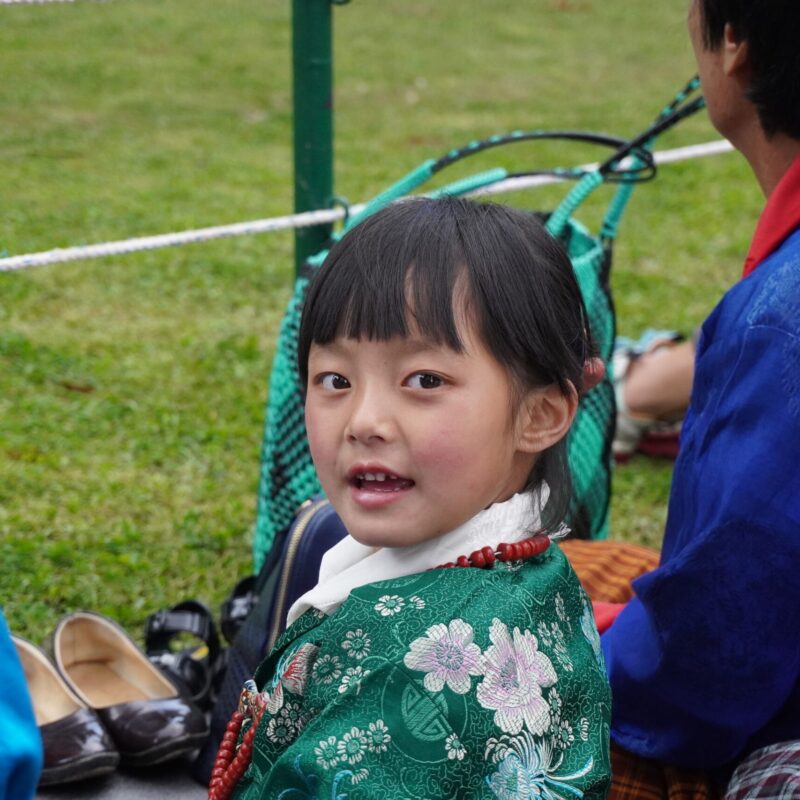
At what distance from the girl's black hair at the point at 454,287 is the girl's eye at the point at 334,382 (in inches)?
1.4

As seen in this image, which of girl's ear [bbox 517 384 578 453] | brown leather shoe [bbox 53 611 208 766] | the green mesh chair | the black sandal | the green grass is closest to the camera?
girl's ear [bbox 517 384 578 453]

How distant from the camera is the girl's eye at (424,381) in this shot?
1.26 m

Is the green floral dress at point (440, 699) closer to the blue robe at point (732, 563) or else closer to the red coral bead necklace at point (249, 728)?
the red coral bead necklace at point (249, 728)

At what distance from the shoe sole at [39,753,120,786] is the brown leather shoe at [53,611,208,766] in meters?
0.06

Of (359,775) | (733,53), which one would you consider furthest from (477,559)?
(733,53)

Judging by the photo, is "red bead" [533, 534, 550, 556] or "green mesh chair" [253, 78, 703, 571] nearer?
"red bead" [533, 534, 550, 556]

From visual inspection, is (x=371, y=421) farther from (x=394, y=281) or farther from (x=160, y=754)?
(x=160, y=754)

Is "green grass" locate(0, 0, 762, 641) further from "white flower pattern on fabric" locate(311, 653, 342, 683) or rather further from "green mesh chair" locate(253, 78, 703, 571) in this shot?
"white flower pattern on fabric" locate(311, 653, 342, 683)

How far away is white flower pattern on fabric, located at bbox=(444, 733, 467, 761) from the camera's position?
3.75 ft

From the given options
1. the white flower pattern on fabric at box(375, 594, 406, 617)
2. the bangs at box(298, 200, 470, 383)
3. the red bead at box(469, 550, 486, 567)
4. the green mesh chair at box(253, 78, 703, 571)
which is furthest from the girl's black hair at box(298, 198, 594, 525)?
the green mesh chair at box(253, 78, 703, 571)

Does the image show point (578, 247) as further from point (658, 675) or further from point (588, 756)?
point (588, 756)

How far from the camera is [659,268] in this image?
5309 millimetres

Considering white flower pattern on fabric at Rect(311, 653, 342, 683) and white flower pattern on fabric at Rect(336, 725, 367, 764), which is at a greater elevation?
white flower pattern on fabric at Rect(311, 653, 342, 683)

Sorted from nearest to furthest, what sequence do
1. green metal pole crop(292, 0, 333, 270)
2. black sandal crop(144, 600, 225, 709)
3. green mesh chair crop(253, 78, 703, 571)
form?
black sandal crop(144, 600, 225, 709) < green mesh chair crop(253, 78, 703, 571) < green metal pole crop(292, 0, 333, 270)
